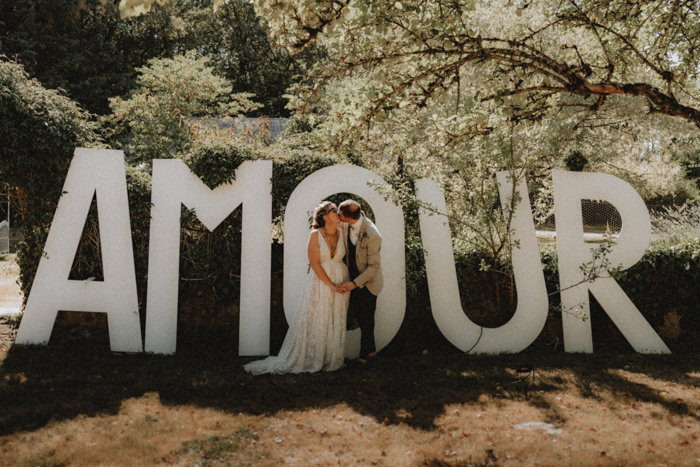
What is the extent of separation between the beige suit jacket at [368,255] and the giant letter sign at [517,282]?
1.00 meters

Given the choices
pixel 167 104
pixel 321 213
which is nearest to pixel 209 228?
pixel 321 213

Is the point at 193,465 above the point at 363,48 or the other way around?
the other way around

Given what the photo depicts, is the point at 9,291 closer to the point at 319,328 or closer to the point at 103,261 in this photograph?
the point at 103,261

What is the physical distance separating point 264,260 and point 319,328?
51.1 inches

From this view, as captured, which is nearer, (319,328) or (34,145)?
(319,328)

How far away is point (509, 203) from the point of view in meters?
6.40

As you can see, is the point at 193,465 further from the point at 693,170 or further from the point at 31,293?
the point at 693,170

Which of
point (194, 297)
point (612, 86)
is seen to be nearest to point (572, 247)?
point (612, 86)

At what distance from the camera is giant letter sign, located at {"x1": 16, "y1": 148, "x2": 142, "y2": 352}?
20.3 ft

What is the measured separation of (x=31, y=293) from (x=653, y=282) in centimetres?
808

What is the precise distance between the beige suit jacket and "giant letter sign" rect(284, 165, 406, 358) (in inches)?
23.6

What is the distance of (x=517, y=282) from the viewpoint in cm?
641

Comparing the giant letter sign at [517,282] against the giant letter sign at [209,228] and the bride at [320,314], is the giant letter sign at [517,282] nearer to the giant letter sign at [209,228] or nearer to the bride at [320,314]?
the bride at [320,314]

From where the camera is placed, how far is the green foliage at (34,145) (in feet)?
19.9
